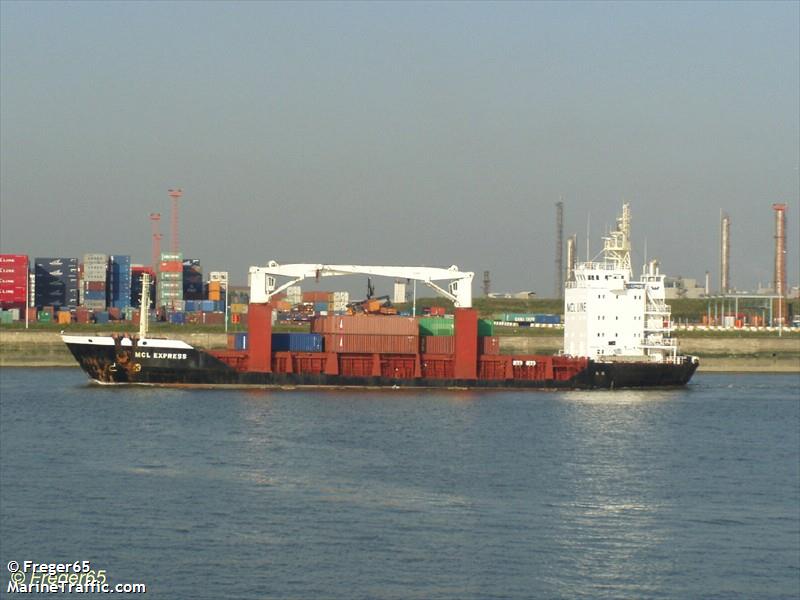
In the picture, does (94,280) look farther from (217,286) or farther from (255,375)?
(255,375)

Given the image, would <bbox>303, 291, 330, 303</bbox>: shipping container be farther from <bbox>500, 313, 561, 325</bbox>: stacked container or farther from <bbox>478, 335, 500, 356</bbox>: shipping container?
<bbox>478, 335, 500, 356</bbox>: shipping container

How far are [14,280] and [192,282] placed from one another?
2062cm

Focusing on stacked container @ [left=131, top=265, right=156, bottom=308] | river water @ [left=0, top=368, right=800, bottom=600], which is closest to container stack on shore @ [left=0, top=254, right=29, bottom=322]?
stacked container @ [left=131, top=265, right=156, bottom=308]

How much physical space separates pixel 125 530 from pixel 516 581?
8232 millimetres

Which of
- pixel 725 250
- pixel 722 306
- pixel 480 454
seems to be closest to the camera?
pixel 480 454

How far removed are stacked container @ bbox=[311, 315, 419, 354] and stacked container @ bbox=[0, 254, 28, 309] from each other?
201 ft

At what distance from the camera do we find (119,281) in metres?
122

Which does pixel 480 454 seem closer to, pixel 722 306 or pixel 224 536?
pixel 224 536

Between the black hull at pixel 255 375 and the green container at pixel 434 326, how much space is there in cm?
331

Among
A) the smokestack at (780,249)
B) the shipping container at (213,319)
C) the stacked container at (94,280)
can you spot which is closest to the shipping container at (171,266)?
the stacked container at (94,280)

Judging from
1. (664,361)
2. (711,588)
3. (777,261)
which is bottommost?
(711,588)

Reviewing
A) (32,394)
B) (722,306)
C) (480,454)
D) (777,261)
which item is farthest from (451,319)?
(777,261)

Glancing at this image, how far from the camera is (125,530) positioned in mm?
26219

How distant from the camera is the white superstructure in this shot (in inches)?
2496
